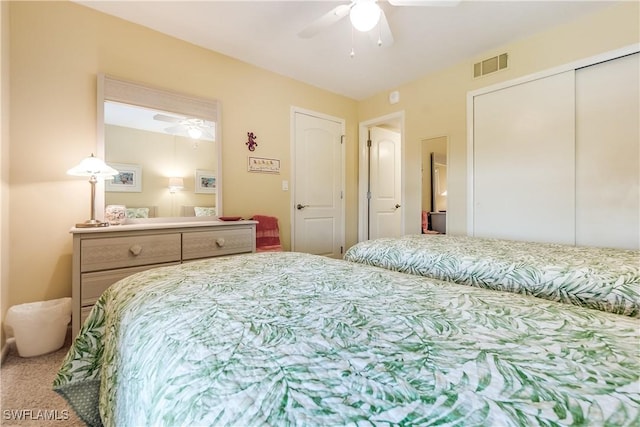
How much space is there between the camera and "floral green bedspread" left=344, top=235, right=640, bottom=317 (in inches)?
44.0

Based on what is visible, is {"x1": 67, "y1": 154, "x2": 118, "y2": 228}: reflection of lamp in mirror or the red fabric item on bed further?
the red fabric item on bed

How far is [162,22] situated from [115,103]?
774mm

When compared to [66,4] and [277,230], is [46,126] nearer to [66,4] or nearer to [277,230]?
[66,4]

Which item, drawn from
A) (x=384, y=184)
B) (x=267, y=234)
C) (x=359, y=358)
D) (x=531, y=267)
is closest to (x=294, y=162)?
(x=267, y=234)

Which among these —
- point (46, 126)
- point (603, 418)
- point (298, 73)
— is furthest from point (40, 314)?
point (298, 73)

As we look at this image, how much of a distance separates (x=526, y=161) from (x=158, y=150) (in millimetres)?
3290

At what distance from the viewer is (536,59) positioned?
2508 millimetres

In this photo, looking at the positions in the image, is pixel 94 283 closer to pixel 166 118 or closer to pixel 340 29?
pixel 166 118

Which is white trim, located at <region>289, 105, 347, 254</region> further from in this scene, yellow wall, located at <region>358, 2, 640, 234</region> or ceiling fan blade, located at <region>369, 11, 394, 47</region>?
ceiling fan blade, located at <region>369, 11, 394, 47</region>

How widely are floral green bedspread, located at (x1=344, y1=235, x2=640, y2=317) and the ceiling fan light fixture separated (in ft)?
4.58

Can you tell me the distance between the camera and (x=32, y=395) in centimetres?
148

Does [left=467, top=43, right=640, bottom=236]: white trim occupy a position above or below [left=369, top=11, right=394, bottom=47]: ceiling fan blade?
below

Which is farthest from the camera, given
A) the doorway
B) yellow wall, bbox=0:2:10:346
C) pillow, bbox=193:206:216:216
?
the doorway

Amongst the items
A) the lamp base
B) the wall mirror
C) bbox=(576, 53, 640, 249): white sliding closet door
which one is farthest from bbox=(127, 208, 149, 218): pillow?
bbox=(576, 53, 640, 249): white sliding closet door
